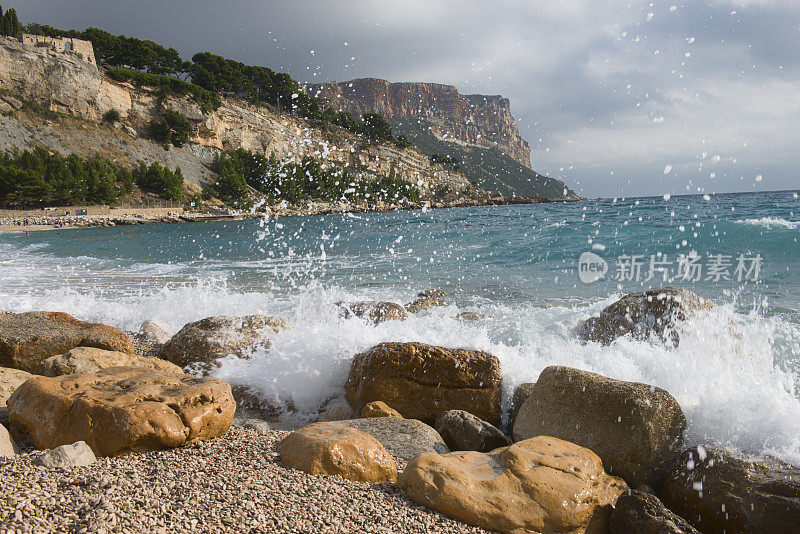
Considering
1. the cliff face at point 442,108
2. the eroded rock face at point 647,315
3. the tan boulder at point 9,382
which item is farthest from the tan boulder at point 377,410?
the cliff face at point 442,108

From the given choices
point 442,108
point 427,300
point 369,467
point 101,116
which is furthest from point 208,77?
point 369,467

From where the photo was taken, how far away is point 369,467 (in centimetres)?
326

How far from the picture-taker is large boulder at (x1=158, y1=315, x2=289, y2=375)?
20.5ft

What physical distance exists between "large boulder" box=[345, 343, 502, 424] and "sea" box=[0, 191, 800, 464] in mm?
258

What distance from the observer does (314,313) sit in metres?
8.66

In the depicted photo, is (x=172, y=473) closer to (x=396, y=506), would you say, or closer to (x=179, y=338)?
(x=396, y=506)

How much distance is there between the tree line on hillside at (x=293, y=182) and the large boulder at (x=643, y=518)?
260 feet

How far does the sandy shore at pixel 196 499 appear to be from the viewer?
2305 mm

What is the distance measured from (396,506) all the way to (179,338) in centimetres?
475

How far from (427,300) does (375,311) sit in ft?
7.92

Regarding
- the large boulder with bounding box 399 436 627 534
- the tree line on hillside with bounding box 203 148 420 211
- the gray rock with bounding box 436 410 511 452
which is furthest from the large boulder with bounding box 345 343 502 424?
the tree line on hillside with bounding box 203 148 420 211

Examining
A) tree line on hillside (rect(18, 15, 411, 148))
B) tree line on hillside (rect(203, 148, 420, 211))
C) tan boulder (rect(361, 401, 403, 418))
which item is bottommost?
tan boulder (rect(361, 401, 403, 418))

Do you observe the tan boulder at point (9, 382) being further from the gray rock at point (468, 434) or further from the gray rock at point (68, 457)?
the gray rock at point (468, 434)

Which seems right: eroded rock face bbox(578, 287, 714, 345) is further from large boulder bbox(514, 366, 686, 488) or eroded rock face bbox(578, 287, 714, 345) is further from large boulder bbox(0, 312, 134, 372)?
large boulder bbox(0, 312, 134, 372)
